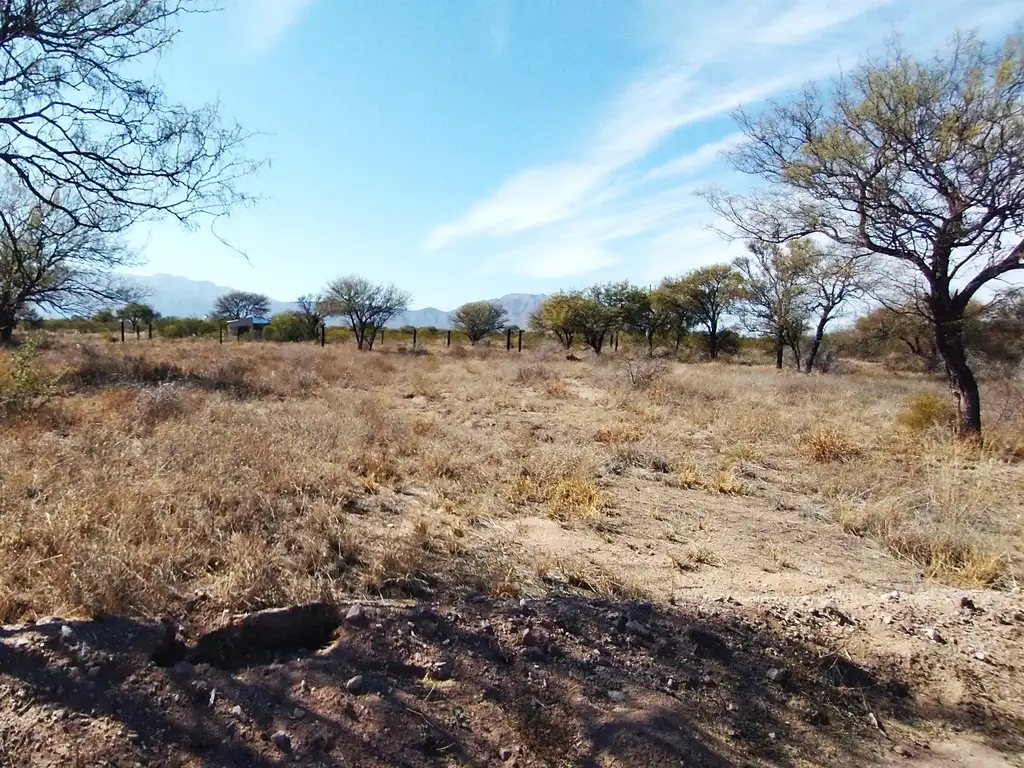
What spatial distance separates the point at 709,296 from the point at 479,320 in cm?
2125

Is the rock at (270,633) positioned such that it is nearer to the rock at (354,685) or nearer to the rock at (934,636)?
the rock at (354,685)

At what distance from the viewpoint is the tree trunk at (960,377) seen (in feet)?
27.3

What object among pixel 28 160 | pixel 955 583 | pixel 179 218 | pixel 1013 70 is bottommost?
pixel 955 583

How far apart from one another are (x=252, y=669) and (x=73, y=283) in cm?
2281

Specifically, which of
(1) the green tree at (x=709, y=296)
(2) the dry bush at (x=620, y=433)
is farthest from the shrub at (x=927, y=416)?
(1) the green tree at (x=709, y=296)

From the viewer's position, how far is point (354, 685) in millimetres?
2193

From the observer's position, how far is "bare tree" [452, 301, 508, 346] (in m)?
51.0

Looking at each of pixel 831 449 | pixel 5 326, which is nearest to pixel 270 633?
pixel 831 449

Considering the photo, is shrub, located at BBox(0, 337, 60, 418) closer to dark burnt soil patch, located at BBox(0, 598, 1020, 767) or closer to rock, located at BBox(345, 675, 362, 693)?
dark burnt soil patch, located at BBox(0, 598, 1020, 767)

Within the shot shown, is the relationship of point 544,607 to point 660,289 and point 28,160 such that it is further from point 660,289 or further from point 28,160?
point 660,289

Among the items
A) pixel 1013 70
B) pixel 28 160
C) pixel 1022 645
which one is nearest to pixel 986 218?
Answer: pixel 1013 70

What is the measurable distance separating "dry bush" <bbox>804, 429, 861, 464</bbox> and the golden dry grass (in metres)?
0.03

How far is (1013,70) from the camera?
6.66 metres

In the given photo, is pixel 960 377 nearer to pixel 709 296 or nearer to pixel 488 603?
pixel 488 603
